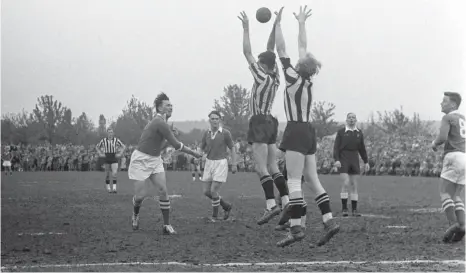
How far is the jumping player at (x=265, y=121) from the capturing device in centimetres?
1030

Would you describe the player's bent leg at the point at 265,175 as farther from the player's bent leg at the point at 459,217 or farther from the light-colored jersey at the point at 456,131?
the light-colored jersey at the point at 456,131

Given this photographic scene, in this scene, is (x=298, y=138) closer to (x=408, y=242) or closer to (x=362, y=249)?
(x=362, y=249)

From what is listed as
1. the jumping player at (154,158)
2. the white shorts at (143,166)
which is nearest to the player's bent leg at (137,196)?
the jumping player at (154,158)

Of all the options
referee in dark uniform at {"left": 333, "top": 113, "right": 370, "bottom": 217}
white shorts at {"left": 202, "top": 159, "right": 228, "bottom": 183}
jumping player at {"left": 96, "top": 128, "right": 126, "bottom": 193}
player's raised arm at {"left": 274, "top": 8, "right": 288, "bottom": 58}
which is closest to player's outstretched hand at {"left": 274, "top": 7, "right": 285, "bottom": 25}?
player's raised arm at {"left": 274, "top": 8, "right": 288, "bottom": 58}

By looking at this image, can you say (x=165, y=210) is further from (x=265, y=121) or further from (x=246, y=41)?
(x=246, y=41)

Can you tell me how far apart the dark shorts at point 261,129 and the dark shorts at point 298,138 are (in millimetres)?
1947

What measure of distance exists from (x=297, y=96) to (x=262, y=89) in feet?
6.76

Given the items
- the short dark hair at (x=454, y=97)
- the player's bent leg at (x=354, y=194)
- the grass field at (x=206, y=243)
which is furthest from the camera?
the player's bent leg at (x=354, y=194)

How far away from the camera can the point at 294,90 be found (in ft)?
27.4

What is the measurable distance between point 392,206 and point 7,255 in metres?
10.2

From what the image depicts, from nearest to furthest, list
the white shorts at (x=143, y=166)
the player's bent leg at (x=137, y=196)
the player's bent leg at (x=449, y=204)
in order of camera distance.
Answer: the player's bent leg at (x=449, y=204) < the white shorts at (x=143, y=166) < the player's bent leg at (x=137, y=196)

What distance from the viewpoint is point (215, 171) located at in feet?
40.7

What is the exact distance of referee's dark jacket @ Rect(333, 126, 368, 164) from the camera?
1421cm

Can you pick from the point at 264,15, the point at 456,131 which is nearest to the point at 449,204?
the point at 456,131
